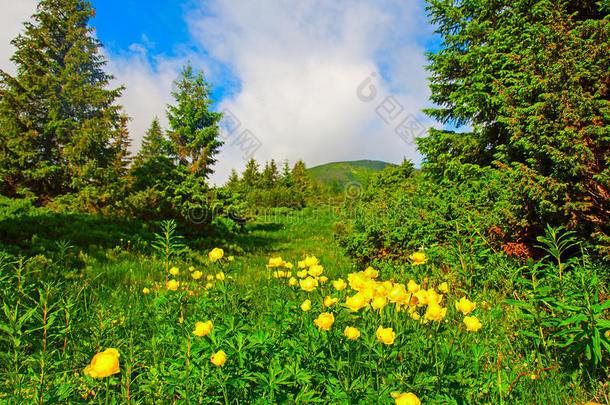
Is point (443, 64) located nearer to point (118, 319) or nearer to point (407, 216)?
point (407, 216)

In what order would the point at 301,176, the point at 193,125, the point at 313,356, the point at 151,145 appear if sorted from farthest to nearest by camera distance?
the point at 301,176 → the point at 151,145 → the point at 193,125 → the point at 313,356

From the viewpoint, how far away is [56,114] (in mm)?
12430

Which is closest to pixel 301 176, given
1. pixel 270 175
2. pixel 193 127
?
pixel 270 175

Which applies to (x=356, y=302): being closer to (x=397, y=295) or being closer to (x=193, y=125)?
(x=397, y=295)

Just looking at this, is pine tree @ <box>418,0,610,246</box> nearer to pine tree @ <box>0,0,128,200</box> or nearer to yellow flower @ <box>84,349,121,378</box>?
yellow flower @ <box>84,349,121,378</box>

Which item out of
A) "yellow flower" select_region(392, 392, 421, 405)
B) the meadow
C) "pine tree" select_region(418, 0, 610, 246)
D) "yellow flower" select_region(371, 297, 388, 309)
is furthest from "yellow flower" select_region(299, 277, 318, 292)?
"pine tree" select_region(418, 0, 610, 246)

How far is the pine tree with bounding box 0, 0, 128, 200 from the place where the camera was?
1208cm

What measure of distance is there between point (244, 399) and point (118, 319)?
1.33 meters

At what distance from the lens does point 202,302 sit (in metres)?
1.85

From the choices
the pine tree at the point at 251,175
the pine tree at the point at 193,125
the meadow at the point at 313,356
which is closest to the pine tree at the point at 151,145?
the pine tree at the point at 251,175

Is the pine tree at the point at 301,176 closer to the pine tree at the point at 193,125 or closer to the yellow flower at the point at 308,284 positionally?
the pine tree at the point at 193,125

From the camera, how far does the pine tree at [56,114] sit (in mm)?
12078

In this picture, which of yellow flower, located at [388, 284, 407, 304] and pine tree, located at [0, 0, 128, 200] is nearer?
yellow flower, located at [388, 284, 407, 304]

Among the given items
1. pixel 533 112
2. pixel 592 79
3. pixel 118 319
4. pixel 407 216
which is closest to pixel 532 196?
pixel 533 112
